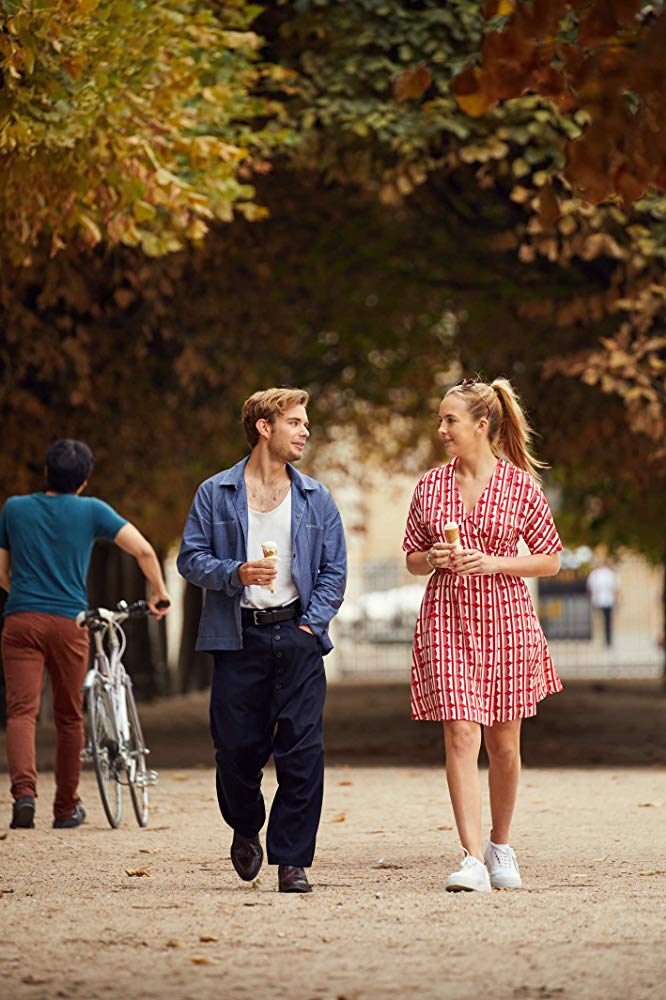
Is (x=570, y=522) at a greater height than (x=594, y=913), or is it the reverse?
(x=570, y=522)

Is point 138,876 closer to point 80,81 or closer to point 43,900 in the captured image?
point 43,900

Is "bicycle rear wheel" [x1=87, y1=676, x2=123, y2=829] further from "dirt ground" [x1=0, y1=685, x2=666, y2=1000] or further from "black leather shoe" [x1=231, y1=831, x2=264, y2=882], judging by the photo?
"black leather shoe" [x1=231, y1=831, x2=264, y2=882]

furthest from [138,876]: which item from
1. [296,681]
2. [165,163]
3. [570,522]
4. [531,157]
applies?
[570,522]

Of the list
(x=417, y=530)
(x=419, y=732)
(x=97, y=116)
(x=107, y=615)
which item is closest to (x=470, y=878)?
(x=417, y=530)

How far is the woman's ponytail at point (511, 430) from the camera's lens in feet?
25.3

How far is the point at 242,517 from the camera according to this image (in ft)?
24.2

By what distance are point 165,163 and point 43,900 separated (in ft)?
16.9

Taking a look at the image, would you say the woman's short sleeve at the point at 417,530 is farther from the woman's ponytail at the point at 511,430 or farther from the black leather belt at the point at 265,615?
the black leather belt at the point at 265,615

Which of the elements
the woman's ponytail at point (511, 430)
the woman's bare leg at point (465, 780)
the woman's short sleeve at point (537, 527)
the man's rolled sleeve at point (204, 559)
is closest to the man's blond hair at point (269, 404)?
the man's rolled sleeve at point (204, 559)

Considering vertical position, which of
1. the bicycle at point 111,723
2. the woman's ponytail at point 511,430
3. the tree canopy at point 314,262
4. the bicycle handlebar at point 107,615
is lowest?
the bicycle at point 111,723

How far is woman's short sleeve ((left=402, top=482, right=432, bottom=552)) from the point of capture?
757 centimetres

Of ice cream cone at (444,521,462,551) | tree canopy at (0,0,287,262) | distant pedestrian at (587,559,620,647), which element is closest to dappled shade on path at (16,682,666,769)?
tree canopy at (0,0,287,262)

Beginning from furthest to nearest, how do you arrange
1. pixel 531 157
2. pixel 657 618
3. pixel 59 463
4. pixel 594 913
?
pixel 657 618
pixel 531 157
pixel 59 463
pixel 594 913

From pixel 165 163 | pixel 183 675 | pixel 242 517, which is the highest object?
pixel 165 163
